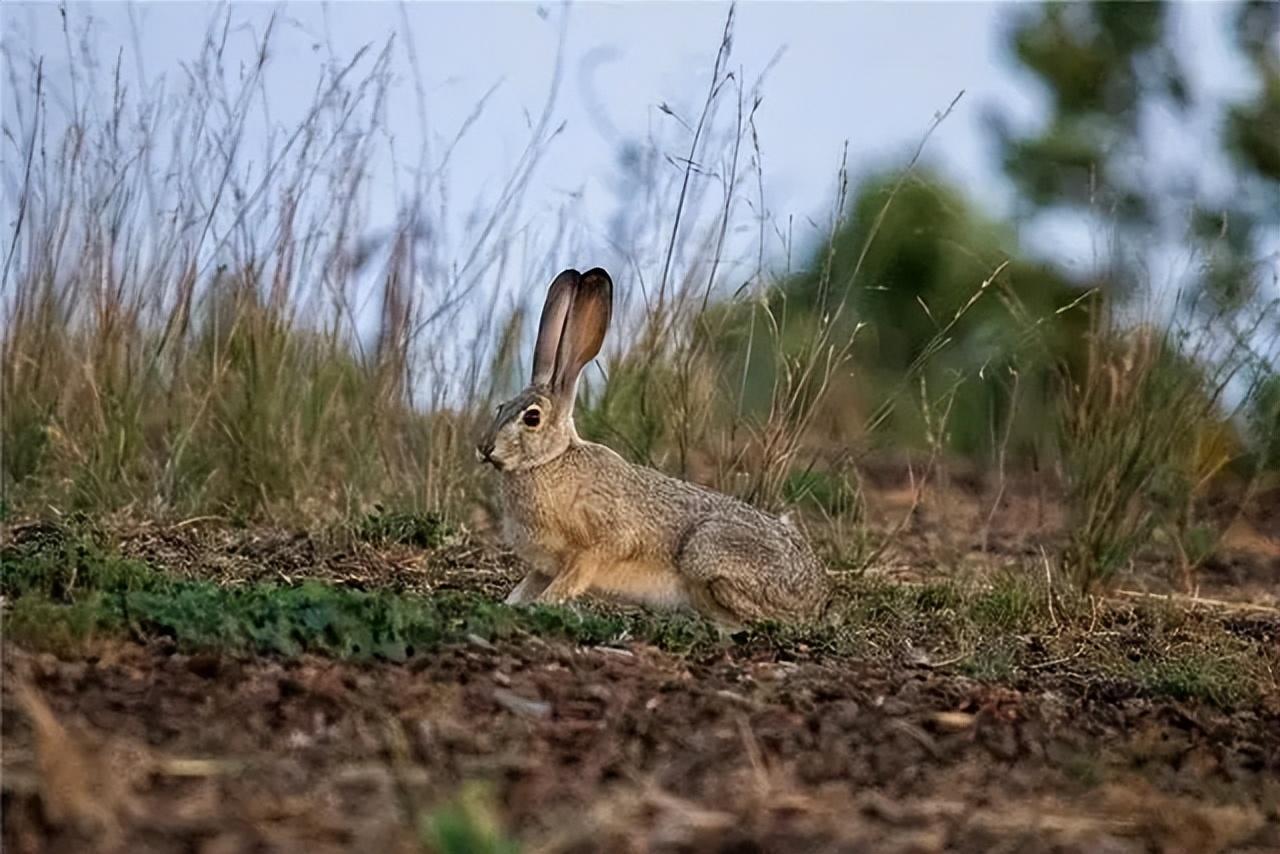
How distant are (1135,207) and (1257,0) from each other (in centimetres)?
545

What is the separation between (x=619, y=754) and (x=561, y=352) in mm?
3036

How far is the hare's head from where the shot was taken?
6.17 metres

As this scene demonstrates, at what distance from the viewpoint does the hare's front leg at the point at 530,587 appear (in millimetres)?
5906

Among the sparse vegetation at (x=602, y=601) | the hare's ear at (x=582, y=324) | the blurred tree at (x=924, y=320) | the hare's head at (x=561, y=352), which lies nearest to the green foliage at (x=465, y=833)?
the sparse vegetation at (x=602, y=601)

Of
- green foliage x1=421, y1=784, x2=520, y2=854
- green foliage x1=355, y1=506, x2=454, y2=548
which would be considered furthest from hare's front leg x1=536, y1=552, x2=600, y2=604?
A: green foliage x1=421, y1=784, x2=520, y2=854

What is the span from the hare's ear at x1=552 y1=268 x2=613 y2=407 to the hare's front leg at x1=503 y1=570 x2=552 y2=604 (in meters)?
0.62

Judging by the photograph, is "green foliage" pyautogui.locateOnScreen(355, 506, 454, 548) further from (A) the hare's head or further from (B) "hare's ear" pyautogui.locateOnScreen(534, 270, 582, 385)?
(B) "hare's ear" pyautogui.locateOnScreen(534, 270, 582, 385)

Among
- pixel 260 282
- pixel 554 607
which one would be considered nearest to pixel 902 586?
pixel 554 607

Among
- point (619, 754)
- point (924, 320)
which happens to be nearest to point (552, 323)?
point (619, 754)

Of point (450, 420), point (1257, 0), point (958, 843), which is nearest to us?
point (958, 843)

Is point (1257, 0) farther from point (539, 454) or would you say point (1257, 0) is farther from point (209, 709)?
point (209, 709)

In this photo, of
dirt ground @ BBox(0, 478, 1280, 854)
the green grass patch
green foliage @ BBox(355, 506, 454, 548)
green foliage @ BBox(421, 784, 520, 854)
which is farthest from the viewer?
green foliage @ BBox(355, 506, 454, 548)

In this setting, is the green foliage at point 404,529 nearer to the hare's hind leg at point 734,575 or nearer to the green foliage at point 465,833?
the hare's hind leg at point 734,575

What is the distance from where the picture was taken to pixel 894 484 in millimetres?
11898
